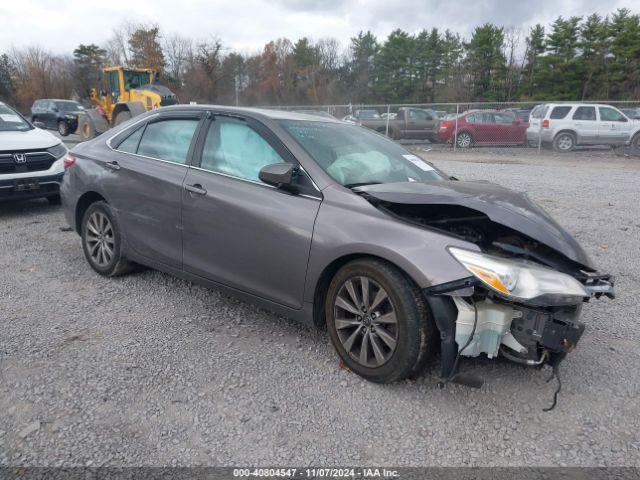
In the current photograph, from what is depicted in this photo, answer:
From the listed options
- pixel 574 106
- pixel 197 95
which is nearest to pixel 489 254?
pixel 574 106

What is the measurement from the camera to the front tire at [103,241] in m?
4.23

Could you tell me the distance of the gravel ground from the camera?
2.28m

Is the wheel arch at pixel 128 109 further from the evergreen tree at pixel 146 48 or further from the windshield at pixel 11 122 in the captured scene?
the evergreen tree at pixel 146 48

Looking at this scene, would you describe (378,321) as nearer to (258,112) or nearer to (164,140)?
(258,112)

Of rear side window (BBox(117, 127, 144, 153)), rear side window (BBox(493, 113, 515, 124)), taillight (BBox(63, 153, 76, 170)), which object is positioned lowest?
taillight (BBox(63, 153, 76, 170))

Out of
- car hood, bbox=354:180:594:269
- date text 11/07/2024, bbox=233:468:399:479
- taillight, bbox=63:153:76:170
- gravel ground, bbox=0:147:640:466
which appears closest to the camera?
date text 11/07/2024, bbox=233:468:399:479

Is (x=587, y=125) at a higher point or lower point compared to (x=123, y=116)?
higher

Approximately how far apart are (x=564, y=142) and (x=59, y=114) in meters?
23.9

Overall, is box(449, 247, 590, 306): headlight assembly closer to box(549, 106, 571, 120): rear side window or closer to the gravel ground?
the gravel ground

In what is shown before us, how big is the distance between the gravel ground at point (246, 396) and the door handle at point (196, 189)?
3.13 ft

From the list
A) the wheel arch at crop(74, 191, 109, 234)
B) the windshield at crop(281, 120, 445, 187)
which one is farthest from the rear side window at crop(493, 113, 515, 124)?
the wheel arch at crop(74, 191, 109, 234)

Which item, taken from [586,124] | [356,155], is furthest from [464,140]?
[356,155]

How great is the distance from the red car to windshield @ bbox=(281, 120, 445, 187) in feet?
52.1

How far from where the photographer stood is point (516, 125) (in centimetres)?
1858
